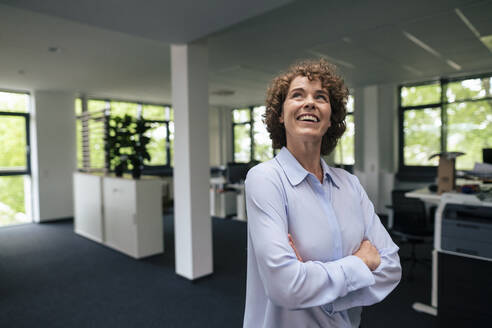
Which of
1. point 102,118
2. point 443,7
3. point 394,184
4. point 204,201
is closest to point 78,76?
point 102,118

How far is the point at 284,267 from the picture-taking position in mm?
991

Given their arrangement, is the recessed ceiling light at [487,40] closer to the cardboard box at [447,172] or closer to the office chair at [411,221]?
the cardboard box at [447,172]

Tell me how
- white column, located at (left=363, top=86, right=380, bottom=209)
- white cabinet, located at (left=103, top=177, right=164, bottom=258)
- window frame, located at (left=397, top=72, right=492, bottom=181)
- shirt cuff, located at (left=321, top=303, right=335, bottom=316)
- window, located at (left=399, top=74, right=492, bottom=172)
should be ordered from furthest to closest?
white column, located at (left=363, top=86, right=380, bottom=209) → window frame, located at (left=397, top=72, right=492, bottom=181) → window, located at (left=399, top=74, right=492, bottom=172) → white cabinet, located at (left=103, top=177, right=164, bottom=258) → shirt cuff, located at (left=321, top=303, right=335, bottom=316)

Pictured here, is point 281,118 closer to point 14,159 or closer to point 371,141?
point 371,141

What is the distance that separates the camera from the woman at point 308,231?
3.28 feet

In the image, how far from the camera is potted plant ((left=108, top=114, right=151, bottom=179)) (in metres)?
4.98

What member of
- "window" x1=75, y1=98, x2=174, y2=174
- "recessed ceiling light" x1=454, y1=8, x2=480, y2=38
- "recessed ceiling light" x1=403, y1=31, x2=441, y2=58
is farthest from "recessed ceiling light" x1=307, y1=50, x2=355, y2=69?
"window" x1=75, y1=98, x2=174, y2=174

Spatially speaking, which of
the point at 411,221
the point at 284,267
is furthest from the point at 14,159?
the point at 284,267

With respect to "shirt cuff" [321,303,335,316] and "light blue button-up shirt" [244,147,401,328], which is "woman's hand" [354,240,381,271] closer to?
"light blue button-up shirt" [244,147,401,328]

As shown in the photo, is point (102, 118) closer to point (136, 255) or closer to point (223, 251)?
point (136, 255)

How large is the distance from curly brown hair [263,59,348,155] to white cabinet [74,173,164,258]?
3.76 metres

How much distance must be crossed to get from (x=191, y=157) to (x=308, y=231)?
9.08 feet

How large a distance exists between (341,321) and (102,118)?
5.68 metres

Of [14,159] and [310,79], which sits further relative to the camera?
[14,159]
